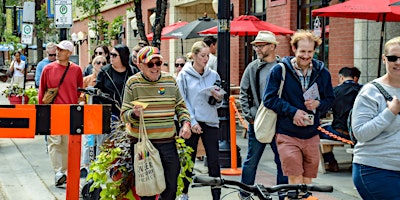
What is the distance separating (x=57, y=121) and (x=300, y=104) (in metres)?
2.13

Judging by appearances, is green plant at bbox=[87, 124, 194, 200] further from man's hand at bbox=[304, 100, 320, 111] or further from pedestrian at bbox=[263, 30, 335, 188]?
man's hand at bbox=[304, 100, 320, 111]

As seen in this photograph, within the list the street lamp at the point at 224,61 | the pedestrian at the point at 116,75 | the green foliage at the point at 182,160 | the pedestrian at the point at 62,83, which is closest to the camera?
the green foliage at the point at 182,160

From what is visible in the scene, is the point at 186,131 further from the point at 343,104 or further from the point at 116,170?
the point at 343,104

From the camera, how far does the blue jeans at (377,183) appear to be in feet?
16.0

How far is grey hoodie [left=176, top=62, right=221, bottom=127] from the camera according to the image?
8125 millimetres

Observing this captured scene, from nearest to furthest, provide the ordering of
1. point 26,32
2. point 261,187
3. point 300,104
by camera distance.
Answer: point 261,187
point 300,104
point 26,32

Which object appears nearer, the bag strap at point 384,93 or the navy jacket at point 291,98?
the bag strap at point 384,93

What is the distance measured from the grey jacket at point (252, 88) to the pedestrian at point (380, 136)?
9.98 feet

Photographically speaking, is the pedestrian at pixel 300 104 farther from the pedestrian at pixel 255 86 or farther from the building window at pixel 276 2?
the building window at pixel 276 2

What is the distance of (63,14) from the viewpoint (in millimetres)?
16062

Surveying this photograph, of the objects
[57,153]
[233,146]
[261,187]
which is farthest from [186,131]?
[233,146]

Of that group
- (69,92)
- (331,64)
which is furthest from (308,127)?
(331,64)

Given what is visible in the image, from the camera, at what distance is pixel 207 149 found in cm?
812

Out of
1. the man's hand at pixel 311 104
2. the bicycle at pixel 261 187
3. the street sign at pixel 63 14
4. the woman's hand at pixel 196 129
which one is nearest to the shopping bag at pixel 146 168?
the man's hand at pixel 311 104
